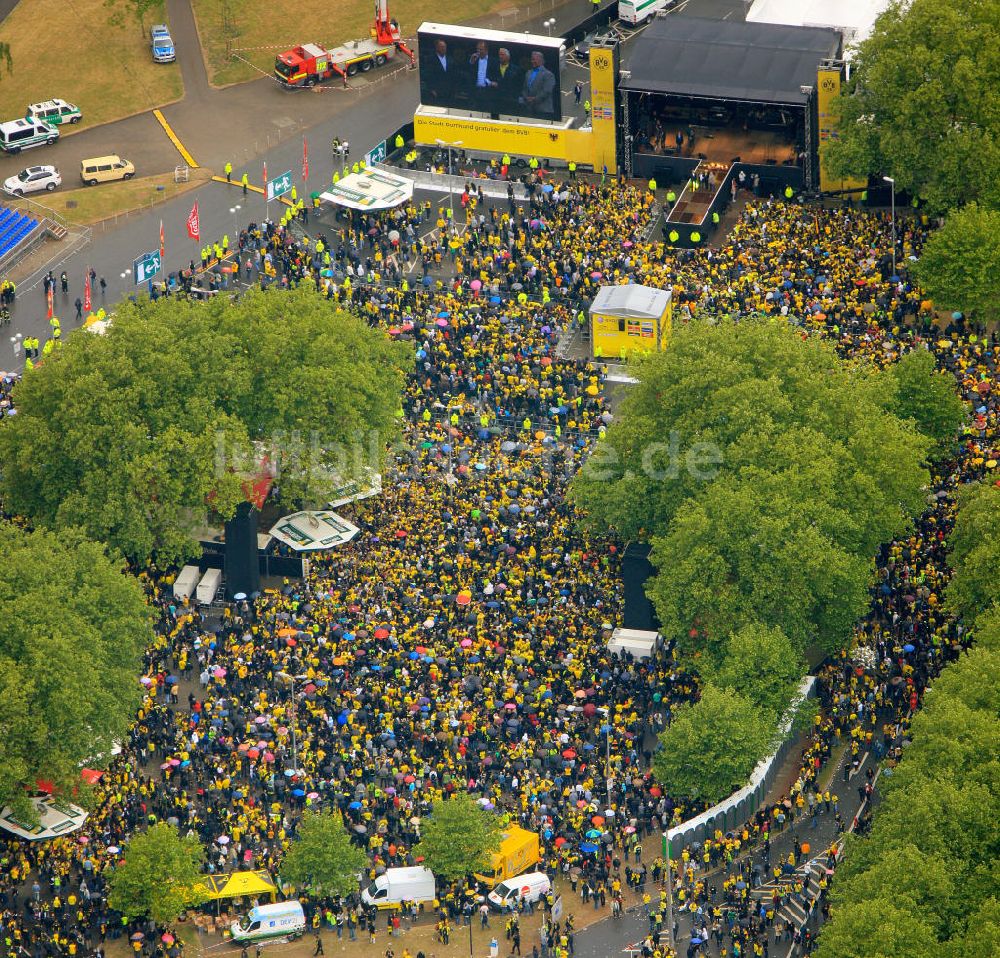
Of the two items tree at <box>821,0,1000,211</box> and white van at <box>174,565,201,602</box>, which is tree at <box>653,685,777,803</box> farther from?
tree at <box>821,0,1000,211</box>

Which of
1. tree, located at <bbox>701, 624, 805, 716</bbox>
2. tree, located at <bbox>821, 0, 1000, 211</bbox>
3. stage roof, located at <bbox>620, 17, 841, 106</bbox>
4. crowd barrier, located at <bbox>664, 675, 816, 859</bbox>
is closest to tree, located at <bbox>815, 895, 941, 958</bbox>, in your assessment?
crowd barrier, located at <bbox>664, 675, 816, 859</bbox>

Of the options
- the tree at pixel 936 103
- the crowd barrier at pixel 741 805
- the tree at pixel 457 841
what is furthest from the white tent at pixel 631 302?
the tree at pixel 457 841

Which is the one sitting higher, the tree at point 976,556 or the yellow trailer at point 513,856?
the tree at point 976,556

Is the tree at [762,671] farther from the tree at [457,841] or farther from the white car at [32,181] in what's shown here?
the white car at [32,181]

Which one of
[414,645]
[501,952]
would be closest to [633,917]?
[501,952]

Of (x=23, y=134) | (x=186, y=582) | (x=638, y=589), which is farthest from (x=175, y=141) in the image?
(x=638, y=589)

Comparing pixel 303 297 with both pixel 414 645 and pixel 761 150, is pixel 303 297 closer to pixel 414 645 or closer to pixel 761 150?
pixel 414 645

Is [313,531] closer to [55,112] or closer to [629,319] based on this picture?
[629,319]
